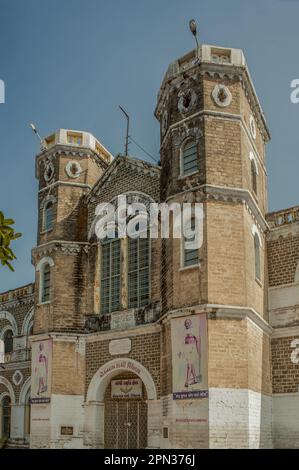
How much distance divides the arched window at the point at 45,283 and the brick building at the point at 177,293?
0.08 m

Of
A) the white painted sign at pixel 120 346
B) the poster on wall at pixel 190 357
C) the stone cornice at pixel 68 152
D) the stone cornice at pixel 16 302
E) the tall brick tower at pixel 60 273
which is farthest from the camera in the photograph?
the stone cornice at pixel 16 302

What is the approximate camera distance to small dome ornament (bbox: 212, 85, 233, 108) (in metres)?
22.0

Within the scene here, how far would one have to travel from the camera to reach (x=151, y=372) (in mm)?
22594

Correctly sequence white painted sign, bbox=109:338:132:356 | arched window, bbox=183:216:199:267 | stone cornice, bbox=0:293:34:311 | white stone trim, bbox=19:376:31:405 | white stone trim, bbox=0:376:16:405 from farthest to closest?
1. stone cornice, bbox=0:293:34:311
2. white stone trim, bbox=0:376:16:405
3. white stone trim, bbox=19:376:31:405
4. white painted sign, bbox=109:338:132:356
5. arched window, bbox=183:216:199:267

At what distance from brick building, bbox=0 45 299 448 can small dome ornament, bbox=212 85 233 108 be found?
0.12 ft

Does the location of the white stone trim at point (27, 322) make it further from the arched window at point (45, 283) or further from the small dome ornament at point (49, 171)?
the small dome ornament at point (49, 171)

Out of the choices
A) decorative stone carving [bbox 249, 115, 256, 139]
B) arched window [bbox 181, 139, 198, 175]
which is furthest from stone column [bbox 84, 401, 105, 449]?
decorative stone carving [bbox 249, 115, 256, 139]

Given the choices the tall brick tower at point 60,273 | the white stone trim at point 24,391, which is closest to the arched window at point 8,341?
the white stone trim at point 24,391

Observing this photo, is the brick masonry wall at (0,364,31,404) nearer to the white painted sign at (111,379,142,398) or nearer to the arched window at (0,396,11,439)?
the arched window at (0,396,11,439)

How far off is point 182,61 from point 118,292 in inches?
337

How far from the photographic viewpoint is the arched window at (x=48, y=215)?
89.3 ft

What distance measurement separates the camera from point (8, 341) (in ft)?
115
